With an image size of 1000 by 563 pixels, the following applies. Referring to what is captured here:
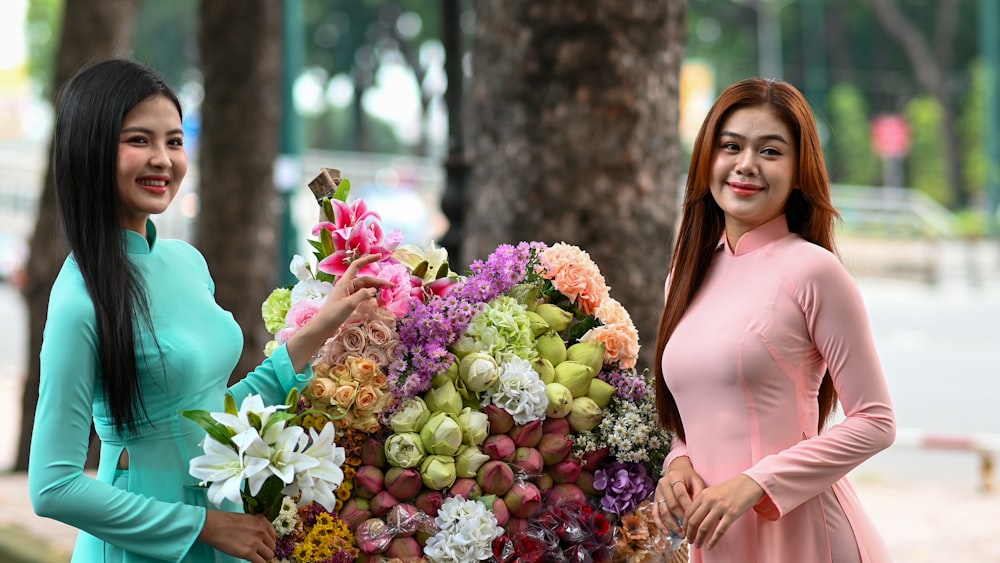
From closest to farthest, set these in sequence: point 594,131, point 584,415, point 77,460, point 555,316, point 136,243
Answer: point 77,460
point 136,243
point 584,415
point 555,316
point 594,131

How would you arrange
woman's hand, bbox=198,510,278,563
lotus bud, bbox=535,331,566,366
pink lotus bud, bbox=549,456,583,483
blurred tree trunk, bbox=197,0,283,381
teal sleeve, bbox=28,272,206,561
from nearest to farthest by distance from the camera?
teal sleeve, bbox=28,272,206,561, woman's hand, bbox=198,510,278,563, pink lotus bud, bbox=549,456,583,483, lotus bud, bbox=535,331,566,366, blurred tree trunk, bbox=197,0,283,381

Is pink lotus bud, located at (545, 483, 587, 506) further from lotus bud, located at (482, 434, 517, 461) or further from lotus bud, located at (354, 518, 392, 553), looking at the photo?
lotus bud, located at (354, 518, 392, 553)

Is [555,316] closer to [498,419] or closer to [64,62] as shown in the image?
[498,419]

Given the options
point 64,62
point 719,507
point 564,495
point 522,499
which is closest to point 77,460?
point 522,499

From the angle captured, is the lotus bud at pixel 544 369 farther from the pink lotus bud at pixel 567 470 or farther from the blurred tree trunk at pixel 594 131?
the blurred tree trunk at pixel 594 131

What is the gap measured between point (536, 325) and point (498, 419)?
26 cm

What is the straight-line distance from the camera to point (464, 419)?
2723mm

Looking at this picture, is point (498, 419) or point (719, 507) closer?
point (719, 507)

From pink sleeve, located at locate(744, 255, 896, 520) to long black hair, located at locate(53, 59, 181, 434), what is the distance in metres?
1.29

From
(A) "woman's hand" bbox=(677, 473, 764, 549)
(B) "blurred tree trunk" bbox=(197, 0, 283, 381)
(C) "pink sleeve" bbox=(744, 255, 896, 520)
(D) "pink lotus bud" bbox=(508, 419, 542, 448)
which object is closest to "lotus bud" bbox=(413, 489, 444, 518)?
(D) "pink lotus bud" bbox=(508, 419, 542, 448)

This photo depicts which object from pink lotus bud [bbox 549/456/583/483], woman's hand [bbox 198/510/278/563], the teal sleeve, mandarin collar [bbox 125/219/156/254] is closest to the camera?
the teal sleeve

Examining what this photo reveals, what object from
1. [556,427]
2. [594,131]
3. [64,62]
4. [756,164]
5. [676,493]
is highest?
[64,62]

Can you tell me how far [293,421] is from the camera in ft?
8.29

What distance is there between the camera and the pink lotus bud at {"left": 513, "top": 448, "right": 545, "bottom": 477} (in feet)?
8.96
